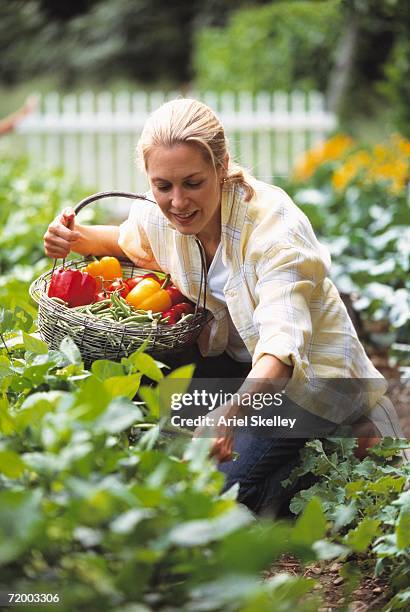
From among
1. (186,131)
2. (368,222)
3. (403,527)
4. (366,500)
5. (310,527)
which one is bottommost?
(368,222)

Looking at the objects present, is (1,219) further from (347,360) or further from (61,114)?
(61,114)

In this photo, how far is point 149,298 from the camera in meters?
3.24

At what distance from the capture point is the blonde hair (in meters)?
2.89

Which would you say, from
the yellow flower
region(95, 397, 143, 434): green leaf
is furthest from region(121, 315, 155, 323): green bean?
the yellow flower

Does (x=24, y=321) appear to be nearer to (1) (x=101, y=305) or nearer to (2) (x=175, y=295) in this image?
(1) (x=101, y=305)

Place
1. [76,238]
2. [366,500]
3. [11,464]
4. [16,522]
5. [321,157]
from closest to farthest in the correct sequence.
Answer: [16,522] → [11,464] → [366,500] → [76,238] → [321,157]

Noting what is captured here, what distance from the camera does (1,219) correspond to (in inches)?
229

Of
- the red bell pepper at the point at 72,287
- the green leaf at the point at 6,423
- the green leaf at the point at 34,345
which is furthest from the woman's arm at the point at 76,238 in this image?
the green leaf at the point at 6,423

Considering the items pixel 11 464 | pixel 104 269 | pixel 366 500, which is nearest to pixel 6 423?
pixel 11 464

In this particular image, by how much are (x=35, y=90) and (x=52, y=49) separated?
81 cm

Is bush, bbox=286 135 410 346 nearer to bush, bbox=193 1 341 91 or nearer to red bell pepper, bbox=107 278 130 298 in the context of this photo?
red bell pepper, bbox=107 278 130 298

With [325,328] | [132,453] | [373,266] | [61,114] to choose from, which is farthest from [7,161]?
[132,453]

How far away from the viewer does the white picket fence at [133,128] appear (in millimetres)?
11094

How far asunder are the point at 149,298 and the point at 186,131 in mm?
600
